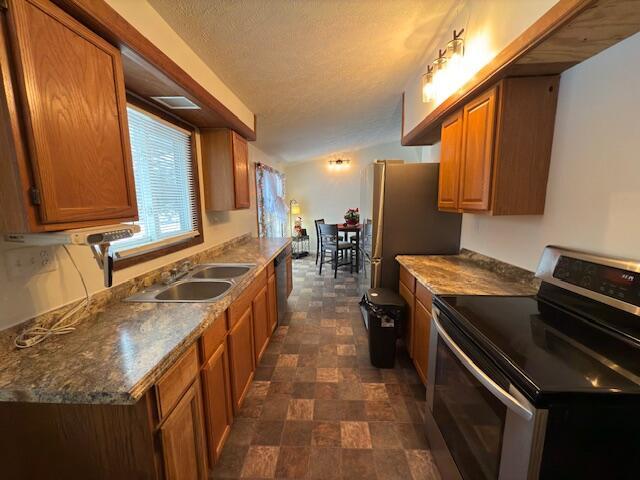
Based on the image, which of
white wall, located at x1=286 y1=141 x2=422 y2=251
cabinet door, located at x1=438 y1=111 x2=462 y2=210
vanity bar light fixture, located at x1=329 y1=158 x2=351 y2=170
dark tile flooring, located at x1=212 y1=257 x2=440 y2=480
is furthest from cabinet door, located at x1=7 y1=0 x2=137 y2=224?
white wall, located at x1=286 y1=141 x2=422 y2=251

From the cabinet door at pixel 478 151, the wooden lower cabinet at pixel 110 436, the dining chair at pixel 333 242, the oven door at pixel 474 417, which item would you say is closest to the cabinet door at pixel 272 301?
the wooden lower cabinet at pixel 110 436

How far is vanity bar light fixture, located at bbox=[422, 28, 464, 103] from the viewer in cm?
160

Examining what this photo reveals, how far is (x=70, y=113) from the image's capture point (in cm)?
90

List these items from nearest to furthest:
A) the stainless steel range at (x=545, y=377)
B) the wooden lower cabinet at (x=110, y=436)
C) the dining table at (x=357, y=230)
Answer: the stainless steel range at (x=545, y=377) < the wooden lower cabinet at (x=110, y=436) < the dining table at (x=357, y=230)

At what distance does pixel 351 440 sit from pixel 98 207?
1.78 metres

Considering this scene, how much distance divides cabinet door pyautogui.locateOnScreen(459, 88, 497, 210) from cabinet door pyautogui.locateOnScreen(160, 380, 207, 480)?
180cm

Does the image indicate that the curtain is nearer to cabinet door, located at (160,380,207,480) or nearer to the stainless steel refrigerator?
the stainless steel refrigerator

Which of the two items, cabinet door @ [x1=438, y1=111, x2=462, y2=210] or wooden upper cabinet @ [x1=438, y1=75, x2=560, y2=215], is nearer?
wooden upper cabinet @ [x1=438, y1=75, x2=560, y2=215]

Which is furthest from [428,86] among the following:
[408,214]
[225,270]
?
[225,270]

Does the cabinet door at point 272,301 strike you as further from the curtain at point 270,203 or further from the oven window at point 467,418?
the curtain at point 270,203

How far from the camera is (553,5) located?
1.02 meters

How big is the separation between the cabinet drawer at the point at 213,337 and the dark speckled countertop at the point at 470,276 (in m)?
1.21

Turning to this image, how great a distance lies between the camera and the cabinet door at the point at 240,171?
2451mm

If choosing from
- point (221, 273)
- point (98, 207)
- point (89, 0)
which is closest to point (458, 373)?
point (98, 207)
